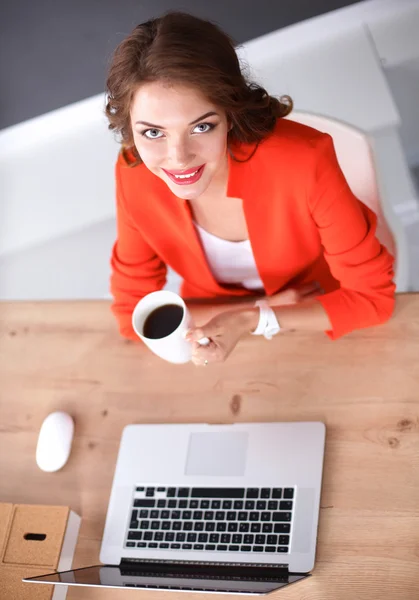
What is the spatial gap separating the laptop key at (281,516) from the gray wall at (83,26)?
187cm

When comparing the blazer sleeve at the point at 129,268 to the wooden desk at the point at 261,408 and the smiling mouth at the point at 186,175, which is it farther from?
the smiling mouth at the point at 186,175

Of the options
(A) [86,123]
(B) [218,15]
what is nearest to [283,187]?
(B) [218,15]

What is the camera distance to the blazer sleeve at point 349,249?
124 centimetres

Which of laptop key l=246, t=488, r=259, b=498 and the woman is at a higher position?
the woman

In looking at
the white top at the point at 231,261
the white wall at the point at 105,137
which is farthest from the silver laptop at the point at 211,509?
the white wall at the point at 105,137

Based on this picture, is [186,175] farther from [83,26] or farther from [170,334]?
[83,26]

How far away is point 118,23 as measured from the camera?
100 inches

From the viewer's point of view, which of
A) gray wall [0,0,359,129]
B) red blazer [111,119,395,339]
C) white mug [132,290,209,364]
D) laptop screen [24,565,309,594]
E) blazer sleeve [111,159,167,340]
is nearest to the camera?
laptop screen [24,565,309,594]

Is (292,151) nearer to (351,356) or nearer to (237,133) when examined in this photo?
(237,133)

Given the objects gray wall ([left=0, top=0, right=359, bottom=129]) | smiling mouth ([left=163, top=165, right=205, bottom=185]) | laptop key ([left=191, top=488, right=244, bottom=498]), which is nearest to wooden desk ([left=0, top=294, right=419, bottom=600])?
laptop key ([left=191, top=488, right=244, bottom=498])

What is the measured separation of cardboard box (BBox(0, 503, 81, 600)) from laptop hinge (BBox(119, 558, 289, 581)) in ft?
0.34

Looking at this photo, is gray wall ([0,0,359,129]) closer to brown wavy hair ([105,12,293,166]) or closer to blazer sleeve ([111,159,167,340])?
blazer sleeve ([111,159,167,340])

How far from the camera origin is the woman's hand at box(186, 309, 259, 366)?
1212 mm

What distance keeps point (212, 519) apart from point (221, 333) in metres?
0.32
